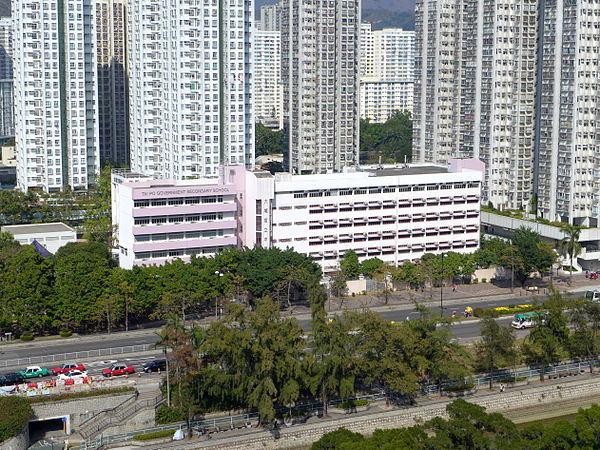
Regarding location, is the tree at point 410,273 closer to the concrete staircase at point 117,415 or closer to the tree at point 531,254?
the tree at point 531,254

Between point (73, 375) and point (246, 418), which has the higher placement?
point (73, 375)

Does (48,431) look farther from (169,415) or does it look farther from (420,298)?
(420,298)

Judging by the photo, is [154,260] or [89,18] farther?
[89,18]

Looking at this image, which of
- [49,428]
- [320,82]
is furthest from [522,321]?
[320,82]

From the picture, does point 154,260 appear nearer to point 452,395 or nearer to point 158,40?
point 452,395

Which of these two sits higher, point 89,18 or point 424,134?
point 89,18

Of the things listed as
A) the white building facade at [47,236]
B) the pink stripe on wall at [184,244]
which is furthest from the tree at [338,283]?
the white building facade at [47,236]

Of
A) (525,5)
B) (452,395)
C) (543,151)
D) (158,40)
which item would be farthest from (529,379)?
(158,40)

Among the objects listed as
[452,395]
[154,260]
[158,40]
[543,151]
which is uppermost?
[158,40]
